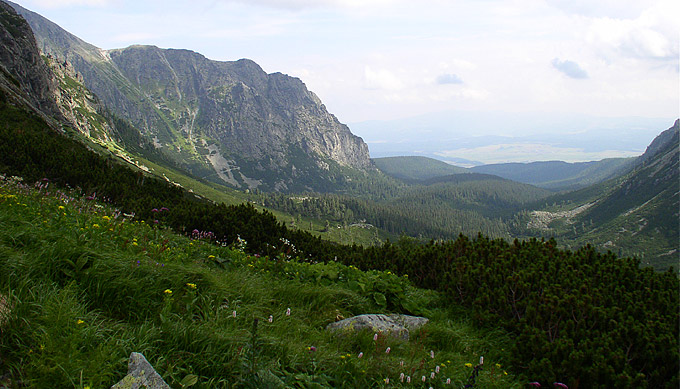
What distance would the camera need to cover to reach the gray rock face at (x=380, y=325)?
20.0 feet

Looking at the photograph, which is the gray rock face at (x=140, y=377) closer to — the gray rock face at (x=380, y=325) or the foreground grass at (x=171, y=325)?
the foreground grass at (x=171, y=325)

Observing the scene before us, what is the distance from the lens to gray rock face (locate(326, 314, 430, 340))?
240 inches

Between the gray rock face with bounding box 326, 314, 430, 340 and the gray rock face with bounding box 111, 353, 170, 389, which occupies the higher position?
the gray rock face with bounding box 111, 353, 170, 389

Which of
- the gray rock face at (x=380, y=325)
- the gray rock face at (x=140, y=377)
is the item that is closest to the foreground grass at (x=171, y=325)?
the gray rock face at (x=140, y=377)

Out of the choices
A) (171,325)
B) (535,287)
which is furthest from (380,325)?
(535,287)

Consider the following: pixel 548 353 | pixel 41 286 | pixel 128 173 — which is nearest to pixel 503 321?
pixel 548 353

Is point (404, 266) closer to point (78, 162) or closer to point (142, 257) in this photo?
point (142, 257)

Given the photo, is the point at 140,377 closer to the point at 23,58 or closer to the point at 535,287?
the point at 535,287

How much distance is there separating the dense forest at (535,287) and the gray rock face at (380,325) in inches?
45.3

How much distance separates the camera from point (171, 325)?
4.33 metres

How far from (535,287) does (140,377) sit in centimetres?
807

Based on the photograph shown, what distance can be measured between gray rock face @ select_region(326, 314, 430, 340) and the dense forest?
1.15m

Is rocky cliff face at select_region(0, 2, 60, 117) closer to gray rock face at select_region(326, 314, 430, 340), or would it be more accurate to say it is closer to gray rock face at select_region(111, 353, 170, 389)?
gray rock face at select_region(326, 314, 430, 340)

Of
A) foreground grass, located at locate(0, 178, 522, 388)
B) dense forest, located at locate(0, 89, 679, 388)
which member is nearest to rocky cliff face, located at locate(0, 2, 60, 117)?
dense forest, located at locate(0, 89, 679, 388)
